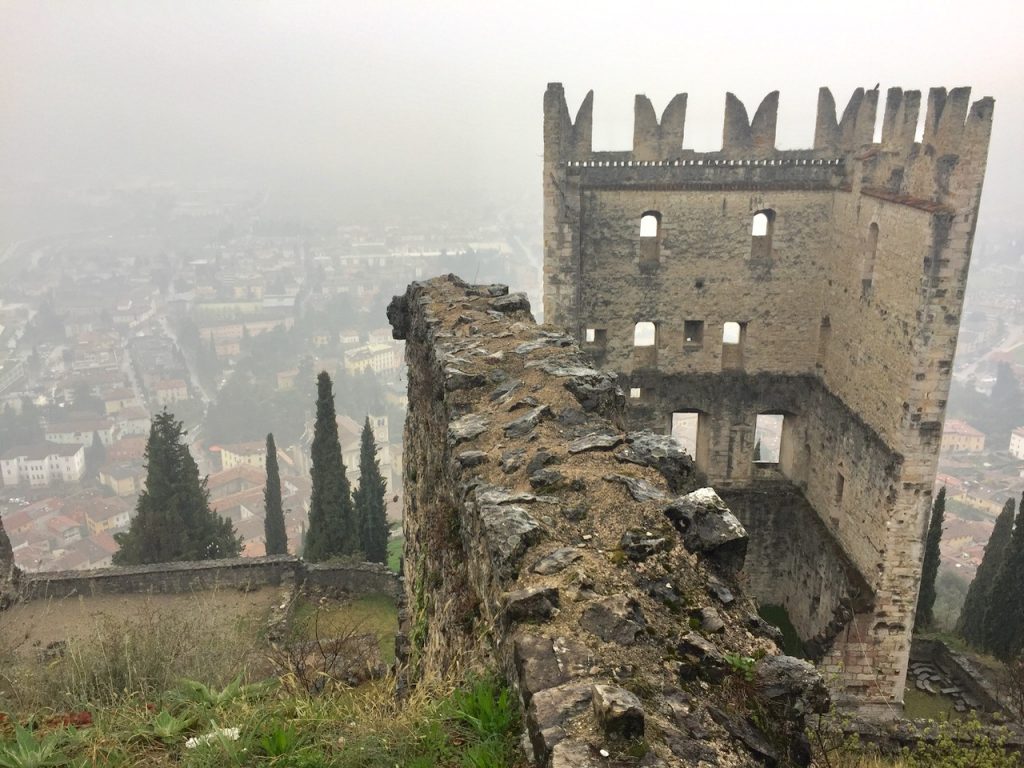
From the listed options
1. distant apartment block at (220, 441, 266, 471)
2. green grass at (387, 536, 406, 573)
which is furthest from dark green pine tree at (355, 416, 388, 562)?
distant apartment block at (220, 441, 266, 471)

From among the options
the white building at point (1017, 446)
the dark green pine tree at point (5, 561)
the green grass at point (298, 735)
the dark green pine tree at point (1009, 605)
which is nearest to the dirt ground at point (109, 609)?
the dark green pine tree at point (5, 561)

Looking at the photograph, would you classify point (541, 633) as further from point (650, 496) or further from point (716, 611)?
point (650, 496)

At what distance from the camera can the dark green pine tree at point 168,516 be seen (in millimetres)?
20594

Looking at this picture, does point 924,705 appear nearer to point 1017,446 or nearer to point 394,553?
point 394,553

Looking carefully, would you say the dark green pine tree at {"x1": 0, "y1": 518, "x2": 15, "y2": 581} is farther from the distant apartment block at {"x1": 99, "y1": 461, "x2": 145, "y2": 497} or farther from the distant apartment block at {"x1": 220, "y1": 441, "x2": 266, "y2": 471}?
the distant apartment block at {"x1": 220, "y1": 441, "x2": 266, "y2": 471}

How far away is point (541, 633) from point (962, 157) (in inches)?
429

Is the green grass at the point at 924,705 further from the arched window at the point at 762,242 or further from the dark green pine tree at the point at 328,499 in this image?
the dark green pine tree at the point at 328,499

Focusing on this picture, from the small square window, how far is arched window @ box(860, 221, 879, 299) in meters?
3.05

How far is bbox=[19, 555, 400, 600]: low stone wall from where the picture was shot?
1653 centimetres

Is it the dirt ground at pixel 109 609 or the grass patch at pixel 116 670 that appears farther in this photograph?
the dirt ground at pixel 109 609

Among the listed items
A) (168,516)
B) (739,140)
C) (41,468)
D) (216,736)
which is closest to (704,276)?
(739,140)

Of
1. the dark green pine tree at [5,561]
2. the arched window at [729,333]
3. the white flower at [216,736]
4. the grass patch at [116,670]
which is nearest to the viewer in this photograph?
the white flower at [216,736]

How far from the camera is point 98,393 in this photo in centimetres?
7950

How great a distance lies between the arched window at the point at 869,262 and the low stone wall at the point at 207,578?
11831 mm
